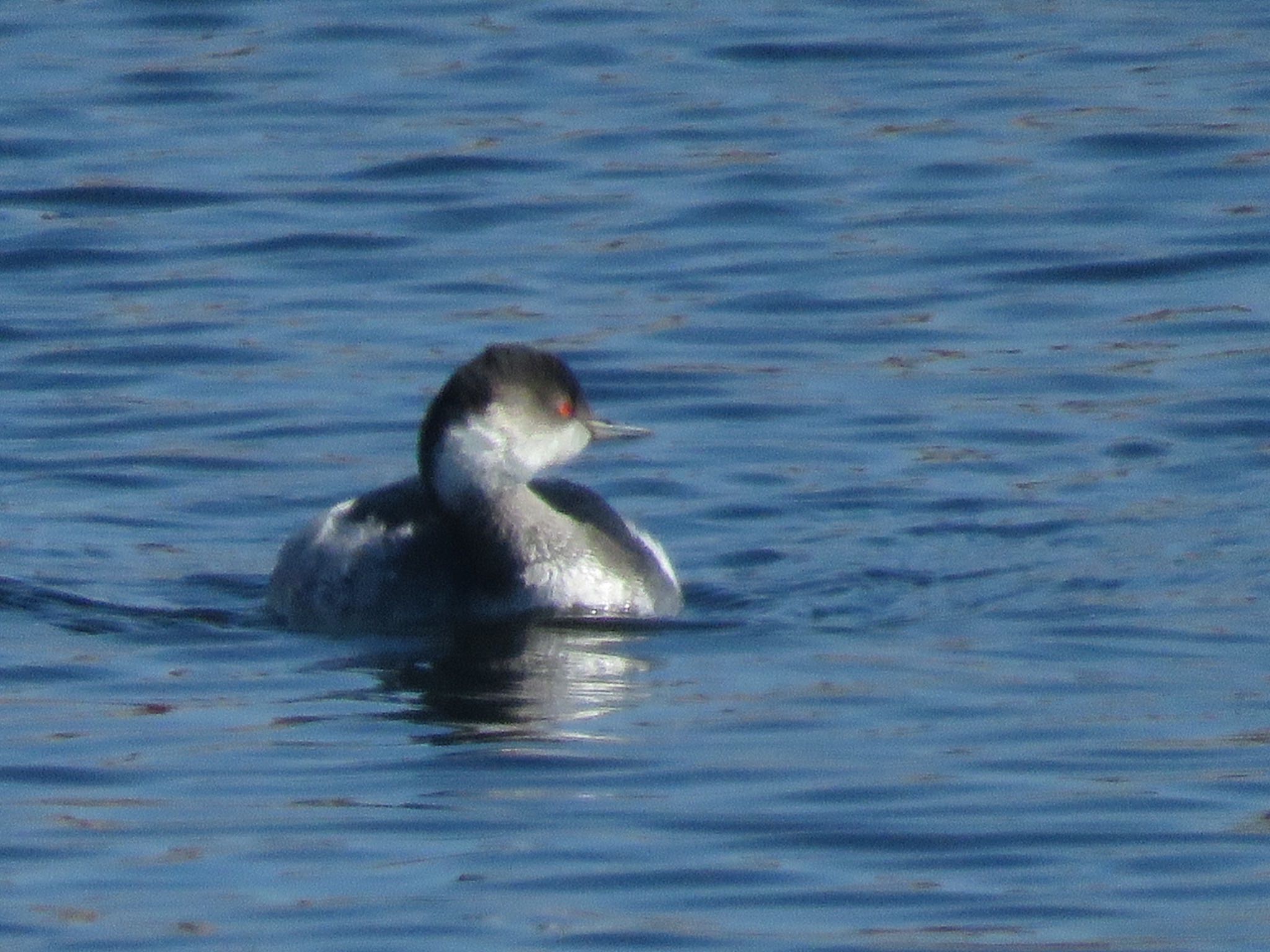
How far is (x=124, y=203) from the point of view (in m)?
16.4

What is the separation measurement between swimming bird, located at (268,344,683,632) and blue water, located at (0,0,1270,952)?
20 centimetres

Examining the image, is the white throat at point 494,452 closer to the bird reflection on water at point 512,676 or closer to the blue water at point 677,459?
the bird reflection on water at point 512,676

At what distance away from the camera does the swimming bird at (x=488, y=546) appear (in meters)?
10.5

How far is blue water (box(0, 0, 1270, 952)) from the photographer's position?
7.83 m

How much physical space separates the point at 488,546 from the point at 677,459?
1.95m

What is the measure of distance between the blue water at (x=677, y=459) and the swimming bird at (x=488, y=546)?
0.67 feet

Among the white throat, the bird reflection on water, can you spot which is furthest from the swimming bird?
the bird reflection on water

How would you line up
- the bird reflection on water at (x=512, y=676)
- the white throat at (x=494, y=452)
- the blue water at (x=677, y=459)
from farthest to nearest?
the white throat at (x=494, y=452) → the bird reflection on water at (x=512, y=676) → the blue water at (x=677, y=459)

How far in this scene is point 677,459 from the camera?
12492mm

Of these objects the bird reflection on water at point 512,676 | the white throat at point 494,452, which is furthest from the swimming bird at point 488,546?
the bird reflection on water at point 512,676

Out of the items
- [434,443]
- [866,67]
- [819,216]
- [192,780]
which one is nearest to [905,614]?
[434,443]

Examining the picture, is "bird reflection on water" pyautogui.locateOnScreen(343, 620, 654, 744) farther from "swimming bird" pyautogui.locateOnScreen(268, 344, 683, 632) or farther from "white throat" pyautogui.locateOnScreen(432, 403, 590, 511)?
"white throat" pyautogui.locateOnScreen(432, 403, 590, 511)

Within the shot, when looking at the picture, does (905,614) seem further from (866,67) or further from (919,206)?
(866,67)

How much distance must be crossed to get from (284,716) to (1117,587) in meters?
2.87
